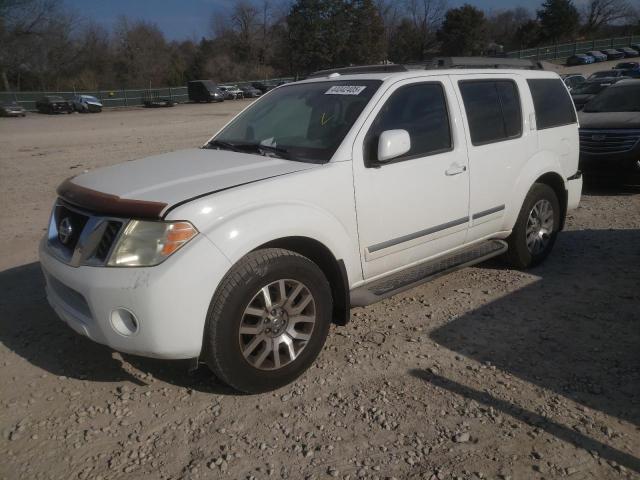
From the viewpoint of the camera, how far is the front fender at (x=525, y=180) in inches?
185

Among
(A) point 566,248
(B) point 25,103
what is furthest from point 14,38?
(A) point 566,248

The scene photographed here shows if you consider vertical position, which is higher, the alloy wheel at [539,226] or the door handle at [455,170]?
the door handle at [455,170]

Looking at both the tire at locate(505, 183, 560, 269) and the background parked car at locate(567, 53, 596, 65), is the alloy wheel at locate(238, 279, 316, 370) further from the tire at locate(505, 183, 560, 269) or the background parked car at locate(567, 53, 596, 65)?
the background parked car at locate(567, 53, 596, 65)

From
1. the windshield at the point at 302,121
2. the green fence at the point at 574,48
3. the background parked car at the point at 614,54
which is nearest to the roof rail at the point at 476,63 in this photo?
the windshield at the point at 302,121

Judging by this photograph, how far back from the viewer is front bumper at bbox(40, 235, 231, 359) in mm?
2713

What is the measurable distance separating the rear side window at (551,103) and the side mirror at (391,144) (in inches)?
81.8

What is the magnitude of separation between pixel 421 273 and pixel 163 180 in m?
1.95

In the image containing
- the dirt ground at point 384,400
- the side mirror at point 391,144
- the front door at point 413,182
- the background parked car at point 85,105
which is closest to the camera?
the dirt ground at point 384,400

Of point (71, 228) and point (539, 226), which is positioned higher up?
point (71, 228)

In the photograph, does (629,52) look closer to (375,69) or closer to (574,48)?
(574,48)

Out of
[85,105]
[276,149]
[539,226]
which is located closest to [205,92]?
[85,105]

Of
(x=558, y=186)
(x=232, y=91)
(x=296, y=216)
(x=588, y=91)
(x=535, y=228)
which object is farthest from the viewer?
(x=232, y=91)

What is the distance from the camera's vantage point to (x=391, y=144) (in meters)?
3.44

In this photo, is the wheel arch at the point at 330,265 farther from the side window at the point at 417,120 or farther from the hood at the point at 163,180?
the side window at the point at 417,120
